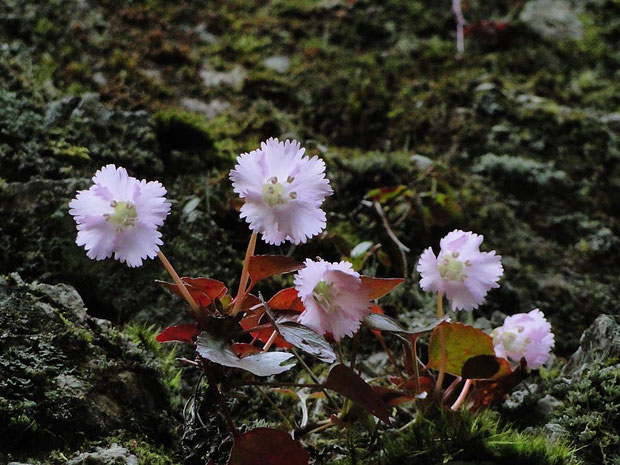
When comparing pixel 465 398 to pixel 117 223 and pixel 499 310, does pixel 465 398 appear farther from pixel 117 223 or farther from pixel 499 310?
pixel 117 223

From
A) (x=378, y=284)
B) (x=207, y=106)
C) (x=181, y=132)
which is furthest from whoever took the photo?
(x=207, y=106)

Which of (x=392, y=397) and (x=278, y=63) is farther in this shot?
(x=278, y=63)

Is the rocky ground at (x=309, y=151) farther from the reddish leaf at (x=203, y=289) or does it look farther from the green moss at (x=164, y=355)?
the reddish leaf at (x=203, y=289)

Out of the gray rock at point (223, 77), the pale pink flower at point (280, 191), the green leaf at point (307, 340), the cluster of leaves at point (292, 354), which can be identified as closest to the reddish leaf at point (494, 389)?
the cluster of leaves at point (292, 354)

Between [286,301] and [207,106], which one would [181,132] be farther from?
[286,301]

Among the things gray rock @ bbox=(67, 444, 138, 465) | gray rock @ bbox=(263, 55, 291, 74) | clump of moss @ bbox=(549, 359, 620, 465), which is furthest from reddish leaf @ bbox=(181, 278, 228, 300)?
gray rock @ bbox=(263, 55, 291, 74)

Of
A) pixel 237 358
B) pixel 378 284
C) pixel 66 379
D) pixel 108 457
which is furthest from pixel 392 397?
pixel 66 379

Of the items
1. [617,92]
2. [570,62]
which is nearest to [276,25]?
[570,62]
